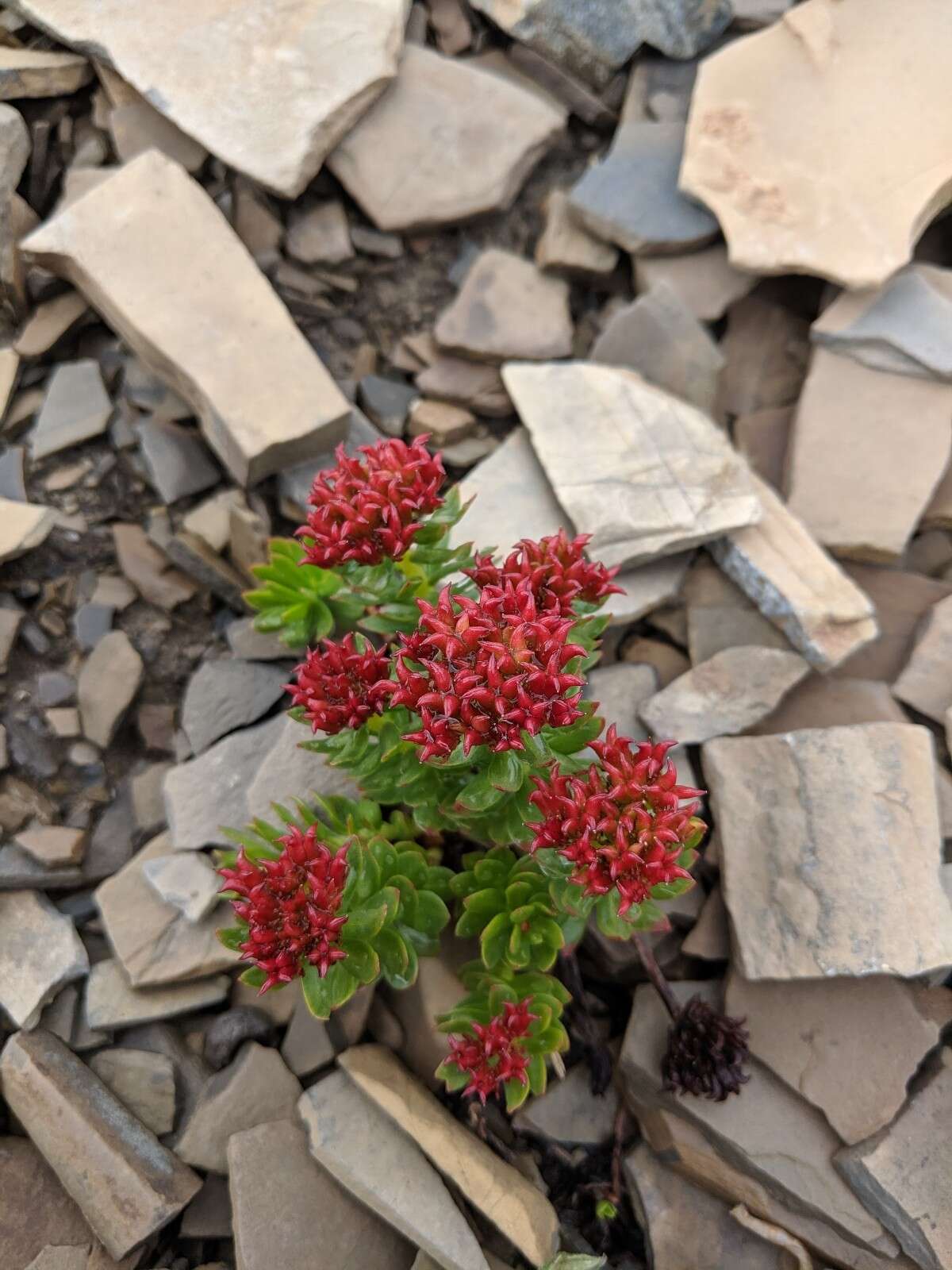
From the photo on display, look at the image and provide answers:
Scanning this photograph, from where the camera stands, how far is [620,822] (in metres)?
2.27

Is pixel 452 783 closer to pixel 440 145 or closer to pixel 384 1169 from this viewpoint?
pixel 384 1169

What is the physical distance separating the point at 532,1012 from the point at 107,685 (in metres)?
1.92

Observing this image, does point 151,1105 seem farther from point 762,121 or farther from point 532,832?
point 762,121

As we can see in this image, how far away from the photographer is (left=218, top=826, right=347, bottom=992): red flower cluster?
2.37 m

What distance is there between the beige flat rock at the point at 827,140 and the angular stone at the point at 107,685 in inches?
113

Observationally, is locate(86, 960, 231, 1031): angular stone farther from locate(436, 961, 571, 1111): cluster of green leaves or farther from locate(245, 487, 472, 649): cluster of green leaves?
locate(245, 487, 472, 649): cluster of green leaves

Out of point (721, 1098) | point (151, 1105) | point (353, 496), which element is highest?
point (353, 496)

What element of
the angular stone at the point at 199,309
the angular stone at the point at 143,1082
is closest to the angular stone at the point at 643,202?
the angular stone at the point at 199,309

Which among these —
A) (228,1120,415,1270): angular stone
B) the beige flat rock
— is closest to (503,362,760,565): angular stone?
the beige flat rock

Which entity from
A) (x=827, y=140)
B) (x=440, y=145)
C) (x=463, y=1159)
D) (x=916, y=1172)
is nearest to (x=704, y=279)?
(x=827, y=140)

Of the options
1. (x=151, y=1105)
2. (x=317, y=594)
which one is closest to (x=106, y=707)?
(x=317, y=594)

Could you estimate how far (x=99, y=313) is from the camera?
12.9 feet

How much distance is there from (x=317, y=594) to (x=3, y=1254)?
2.18m

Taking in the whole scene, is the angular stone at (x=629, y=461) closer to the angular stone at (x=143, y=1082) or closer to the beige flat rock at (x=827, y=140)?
the beige flat rock at (x=827, y=140)
